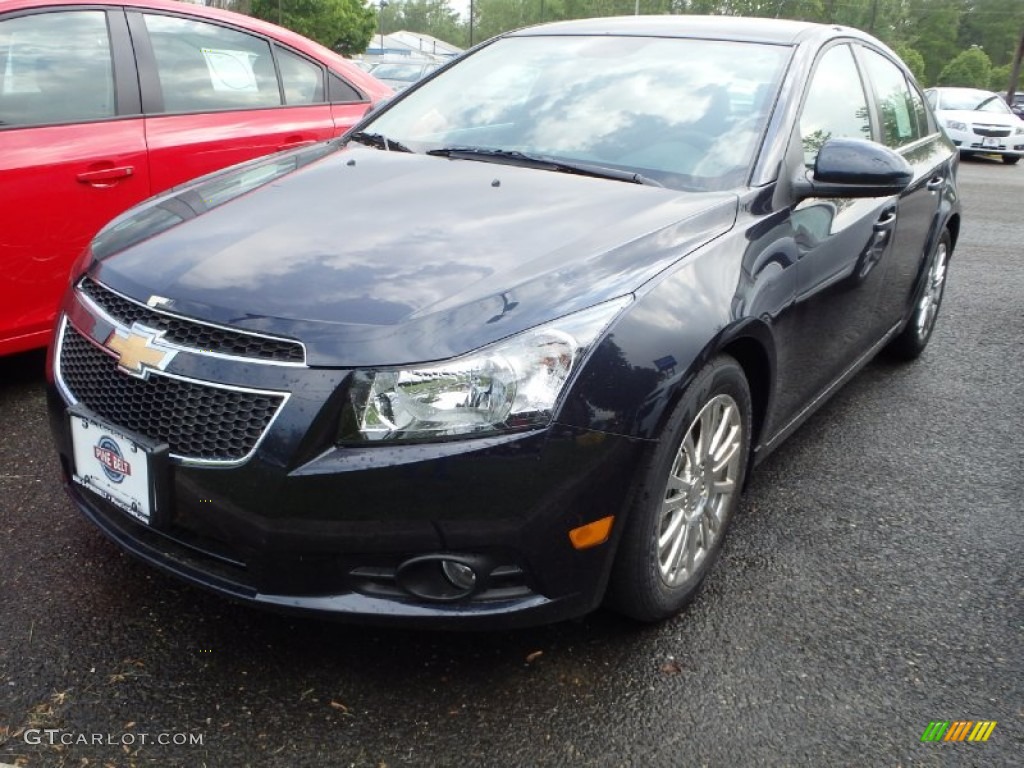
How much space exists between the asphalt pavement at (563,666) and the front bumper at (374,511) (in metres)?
0.26

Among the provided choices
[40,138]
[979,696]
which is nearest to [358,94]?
[40,138]

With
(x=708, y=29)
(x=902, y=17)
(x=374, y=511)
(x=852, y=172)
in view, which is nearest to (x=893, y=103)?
(x=708, y=29)

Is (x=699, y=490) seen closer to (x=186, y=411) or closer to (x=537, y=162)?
(x=537, y=162)

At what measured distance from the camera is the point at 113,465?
212cm

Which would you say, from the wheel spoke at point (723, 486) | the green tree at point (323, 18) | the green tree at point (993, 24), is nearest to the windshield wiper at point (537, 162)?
the wheel spoke at point (723, 486)

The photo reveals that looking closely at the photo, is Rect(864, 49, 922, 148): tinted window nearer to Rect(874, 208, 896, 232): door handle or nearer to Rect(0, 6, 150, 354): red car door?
Rect(874, 208, 896, 232): door handle

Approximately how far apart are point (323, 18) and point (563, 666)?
42.5 metres

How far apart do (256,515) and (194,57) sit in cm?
296

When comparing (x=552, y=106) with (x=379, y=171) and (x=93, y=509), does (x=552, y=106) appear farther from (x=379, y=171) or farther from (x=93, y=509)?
(x=93, y=509)

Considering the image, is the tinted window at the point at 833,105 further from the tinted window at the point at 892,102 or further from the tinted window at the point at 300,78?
the tinted window at the point at 300,78

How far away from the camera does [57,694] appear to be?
2.09 m

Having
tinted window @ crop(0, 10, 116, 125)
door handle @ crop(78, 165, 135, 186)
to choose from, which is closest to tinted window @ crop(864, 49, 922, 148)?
door handle @ crop(78, 165, 135, 186)

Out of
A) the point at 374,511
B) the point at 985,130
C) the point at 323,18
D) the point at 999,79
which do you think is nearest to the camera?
the point at 374,511

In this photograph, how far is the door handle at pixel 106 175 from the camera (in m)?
3.57
